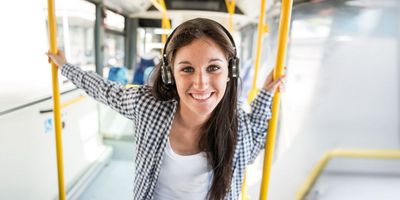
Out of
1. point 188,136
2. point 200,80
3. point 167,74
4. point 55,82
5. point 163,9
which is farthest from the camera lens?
point 163,9

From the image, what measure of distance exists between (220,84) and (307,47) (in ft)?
11.1

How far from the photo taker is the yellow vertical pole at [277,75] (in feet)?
3.48

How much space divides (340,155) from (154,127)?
1.01 meters

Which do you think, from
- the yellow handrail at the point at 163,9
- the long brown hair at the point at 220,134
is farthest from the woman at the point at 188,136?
the yellow handrail at the point at 163,9

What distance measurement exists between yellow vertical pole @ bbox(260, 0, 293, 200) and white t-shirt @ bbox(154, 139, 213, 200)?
0.25 metres

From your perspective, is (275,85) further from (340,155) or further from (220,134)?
(340,155)

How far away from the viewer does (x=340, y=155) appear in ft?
4.66

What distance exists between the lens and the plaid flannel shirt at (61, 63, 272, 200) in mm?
1123

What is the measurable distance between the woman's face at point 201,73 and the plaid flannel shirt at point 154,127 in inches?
7.2

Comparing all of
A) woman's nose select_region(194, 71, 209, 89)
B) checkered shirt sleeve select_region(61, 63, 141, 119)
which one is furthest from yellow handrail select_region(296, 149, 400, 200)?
checkered shirt sleeve select_region(61, 63, 141, 119)

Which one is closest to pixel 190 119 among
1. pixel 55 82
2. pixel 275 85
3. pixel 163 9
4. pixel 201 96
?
pixel 201 96

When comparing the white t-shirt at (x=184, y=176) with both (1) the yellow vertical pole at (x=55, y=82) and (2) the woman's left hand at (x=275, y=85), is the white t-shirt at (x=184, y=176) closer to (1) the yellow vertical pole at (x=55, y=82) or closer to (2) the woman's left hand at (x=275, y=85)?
(2) the woman's left hand at (x=275, y=85)

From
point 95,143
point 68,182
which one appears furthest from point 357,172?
point 95,143

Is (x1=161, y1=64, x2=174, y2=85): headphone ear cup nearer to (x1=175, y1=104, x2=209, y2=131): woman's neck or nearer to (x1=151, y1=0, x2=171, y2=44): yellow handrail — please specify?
(x1=175, y1=104, x2=209, y2=131): woman's neck
